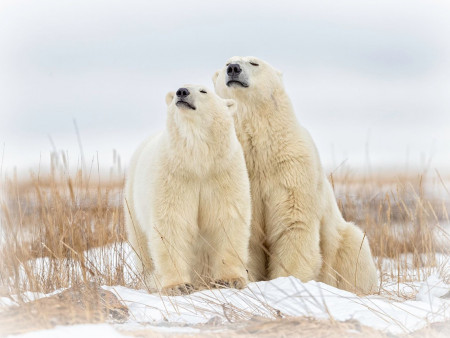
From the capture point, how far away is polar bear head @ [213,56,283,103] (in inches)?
198

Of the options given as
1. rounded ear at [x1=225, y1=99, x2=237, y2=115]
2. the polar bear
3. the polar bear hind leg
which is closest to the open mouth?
the polar bear

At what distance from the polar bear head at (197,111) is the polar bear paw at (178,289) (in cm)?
119

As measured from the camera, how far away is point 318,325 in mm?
2875

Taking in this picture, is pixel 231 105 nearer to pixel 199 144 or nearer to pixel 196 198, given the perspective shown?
pixel 199 144

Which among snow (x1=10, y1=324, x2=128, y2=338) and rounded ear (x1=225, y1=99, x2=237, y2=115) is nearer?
snow (x1=10, y1=324, x2=128, y2=338)

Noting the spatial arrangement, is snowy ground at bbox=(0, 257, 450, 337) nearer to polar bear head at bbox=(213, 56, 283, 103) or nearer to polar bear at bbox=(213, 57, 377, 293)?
polar bear at bbox=(213, 57, 377, 293)

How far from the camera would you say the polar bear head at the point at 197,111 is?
4.41 meters

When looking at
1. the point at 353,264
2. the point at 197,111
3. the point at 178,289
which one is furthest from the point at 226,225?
the point at 353,264

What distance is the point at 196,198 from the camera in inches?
177

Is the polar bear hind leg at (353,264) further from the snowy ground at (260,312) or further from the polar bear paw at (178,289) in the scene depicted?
the polar bear paw at (178,289)

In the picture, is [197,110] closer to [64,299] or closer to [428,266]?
[64,299]

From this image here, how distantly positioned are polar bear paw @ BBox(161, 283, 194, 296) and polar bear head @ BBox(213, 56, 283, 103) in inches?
71.1

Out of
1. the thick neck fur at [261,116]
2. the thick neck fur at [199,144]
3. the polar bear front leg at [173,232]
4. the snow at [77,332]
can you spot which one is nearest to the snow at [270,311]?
the snow at [77,332]

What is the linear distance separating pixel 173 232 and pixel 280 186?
1132mm
